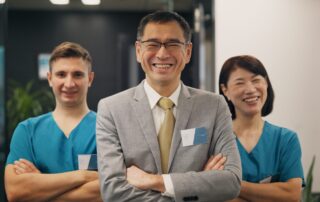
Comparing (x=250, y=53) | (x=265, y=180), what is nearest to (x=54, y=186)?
(x=265, y=180)

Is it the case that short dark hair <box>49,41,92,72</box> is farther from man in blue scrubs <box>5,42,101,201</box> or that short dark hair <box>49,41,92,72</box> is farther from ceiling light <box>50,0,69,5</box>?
ceiling light <box>50,0,69,5</box>

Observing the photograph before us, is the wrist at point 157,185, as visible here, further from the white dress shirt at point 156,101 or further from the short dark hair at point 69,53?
the short dark hair at point 69,53

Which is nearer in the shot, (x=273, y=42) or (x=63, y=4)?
(x=273, y=42)

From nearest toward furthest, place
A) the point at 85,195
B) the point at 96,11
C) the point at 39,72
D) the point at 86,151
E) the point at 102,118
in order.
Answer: the point at 102,118 < the point at 85,195 < the point at 86,151 < the point at 39,72 < the point at 96,11

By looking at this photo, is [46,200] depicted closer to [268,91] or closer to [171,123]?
[171,123]

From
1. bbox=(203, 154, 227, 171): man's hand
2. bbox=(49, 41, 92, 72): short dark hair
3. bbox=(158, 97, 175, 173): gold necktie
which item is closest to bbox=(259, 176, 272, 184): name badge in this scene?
bbox=(203, 154, 227, 171): man's hand

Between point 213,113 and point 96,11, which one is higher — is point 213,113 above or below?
below

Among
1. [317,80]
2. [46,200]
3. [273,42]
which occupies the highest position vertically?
[273,42]

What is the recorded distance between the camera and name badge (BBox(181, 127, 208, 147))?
193 cm

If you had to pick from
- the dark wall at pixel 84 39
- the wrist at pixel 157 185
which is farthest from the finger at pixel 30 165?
the wrist at pixel 157 185

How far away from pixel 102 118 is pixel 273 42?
134 centimetres

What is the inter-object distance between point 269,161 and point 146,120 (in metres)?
0.91

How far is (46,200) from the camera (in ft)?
7.33

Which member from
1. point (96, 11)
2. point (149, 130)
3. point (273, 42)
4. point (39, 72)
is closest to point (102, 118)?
point (149, 130)
